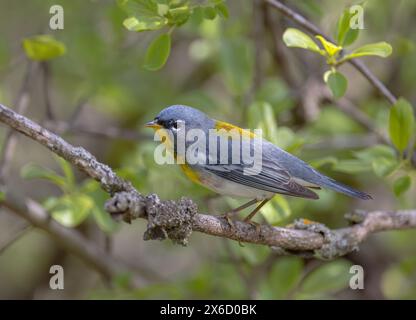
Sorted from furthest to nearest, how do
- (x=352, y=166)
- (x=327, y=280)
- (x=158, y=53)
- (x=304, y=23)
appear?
1. (x=327, y=280)
2. (x=352, y=166)
3. (x=304, y=23)
4. (x=158, y=53)

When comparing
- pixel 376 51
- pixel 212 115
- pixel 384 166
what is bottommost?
pixel 384 166

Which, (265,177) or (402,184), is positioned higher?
(265,177)

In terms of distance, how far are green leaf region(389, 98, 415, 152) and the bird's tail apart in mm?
344

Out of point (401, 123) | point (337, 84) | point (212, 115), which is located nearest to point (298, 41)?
point (337, 84)

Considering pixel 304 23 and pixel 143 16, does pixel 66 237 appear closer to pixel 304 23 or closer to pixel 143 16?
pixel 143 16

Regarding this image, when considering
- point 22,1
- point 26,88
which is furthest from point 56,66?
point 26,88

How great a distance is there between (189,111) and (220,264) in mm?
1578

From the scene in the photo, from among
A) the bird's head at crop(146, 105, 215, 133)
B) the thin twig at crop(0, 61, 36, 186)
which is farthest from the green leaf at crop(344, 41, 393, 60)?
the thin twig at crop(0, 61, 36, 186)

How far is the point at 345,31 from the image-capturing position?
117 inches

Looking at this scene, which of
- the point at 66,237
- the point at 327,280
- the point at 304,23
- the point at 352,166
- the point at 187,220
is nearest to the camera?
the point at 187,220

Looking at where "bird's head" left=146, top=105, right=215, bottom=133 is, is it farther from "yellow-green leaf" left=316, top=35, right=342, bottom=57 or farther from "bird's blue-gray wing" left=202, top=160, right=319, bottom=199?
"yellow-green leaf" left=316, top=35, right=342, bottom=57

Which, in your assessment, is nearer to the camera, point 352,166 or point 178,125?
point 352,166

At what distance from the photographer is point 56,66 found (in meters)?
5.26

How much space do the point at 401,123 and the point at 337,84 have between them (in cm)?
49
